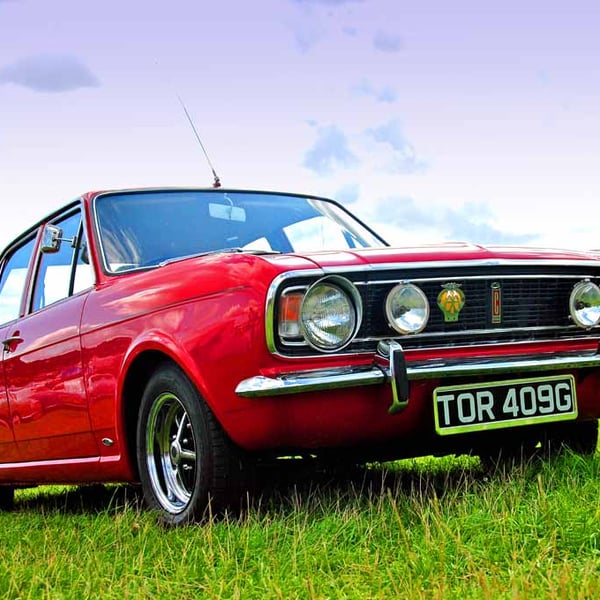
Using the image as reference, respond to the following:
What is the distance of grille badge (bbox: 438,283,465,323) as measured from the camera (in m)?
3.68

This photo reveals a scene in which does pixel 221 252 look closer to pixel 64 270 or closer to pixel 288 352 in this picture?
pixel 288 352

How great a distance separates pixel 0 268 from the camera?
6.57 m

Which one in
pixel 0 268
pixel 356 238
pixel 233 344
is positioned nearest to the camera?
pixel 233 344

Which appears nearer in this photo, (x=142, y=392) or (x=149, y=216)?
(x=142, y=392)

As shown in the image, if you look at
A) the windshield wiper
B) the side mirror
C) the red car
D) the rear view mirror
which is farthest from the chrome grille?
the side mirror

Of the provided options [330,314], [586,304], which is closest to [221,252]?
[330,314]

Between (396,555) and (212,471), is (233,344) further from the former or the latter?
(396,555)

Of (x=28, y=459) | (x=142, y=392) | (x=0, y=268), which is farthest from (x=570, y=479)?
(x=0, y=268)

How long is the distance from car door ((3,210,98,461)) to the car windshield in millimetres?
245

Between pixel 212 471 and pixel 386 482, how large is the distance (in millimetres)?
1444

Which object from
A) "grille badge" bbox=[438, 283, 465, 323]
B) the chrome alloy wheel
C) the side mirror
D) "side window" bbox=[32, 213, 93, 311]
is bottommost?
the chrome alloy wheel

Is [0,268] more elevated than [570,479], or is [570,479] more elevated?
[0,268]

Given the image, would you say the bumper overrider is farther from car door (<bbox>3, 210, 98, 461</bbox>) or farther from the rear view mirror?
the rear view mirror

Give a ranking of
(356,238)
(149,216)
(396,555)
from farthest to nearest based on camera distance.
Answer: (356,238) < (149,216) < (396,555)
